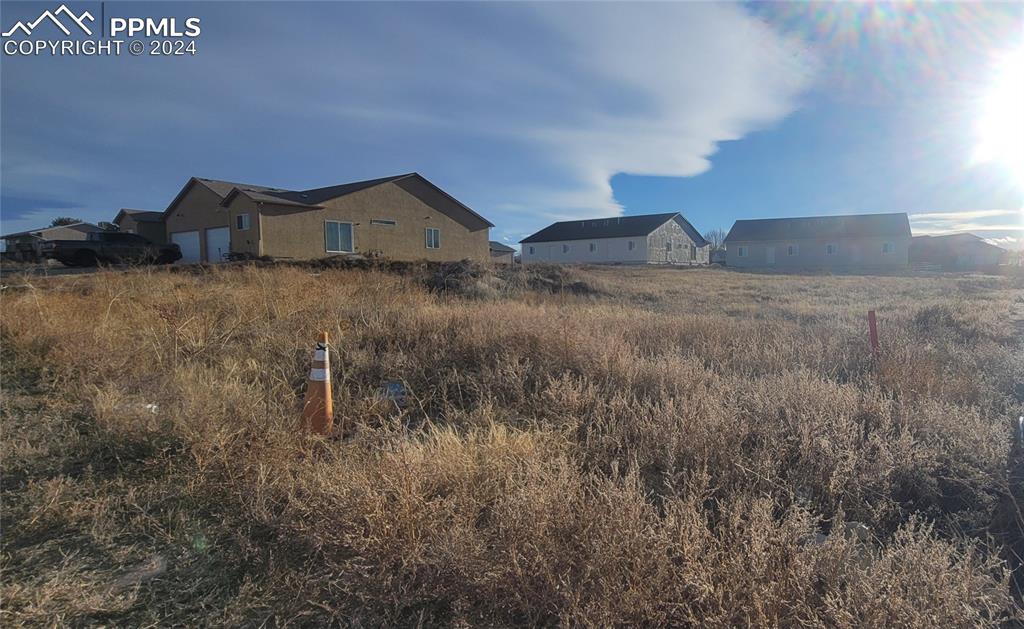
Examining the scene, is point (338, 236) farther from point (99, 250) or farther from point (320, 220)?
point (99, 250)

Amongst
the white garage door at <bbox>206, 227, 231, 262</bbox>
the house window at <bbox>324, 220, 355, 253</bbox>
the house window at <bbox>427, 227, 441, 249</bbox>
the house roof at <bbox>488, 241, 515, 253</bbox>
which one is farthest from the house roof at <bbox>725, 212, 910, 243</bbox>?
the white garage door at <bbox>206, 227, 231, 262</bbox>

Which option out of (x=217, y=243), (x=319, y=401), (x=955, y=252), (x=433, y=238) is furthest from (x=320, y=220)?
(x=955, y=252)

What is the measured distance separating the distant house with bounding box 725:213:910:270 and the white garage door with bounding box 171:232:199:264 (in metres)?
42.5

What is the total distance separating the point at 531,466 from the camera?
101 inches

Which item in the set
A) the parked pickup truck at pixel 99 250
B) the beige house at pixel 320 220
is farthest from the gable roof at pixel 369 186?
the parked pickup truck at pixel 99 250

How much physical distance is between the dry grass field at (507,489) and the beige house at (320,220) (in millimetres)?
21612

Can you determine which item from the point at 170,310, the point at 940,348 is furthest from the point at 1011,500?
the point at 170,310

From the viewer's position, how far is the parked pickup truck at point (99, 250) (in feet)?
70.6

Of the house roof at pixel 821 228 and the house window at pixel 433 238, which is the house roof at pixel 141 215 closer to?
the house window at pixel 433 238

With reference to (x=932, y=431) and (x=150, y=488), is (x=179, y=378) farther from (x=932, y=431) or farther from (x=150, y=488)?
(x=932, y=431)

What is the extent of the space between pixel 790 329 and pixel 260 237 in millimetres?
23980

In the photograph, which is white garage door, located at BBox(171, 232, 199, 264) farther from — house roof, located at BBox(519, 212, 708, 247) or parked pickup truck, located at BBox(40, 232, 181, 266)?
house roof, located at BBox(519, 212, 708, 247)

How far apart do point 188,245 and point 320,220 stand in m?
9.03

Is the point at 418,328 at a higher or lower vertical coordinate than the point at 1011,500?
higher
